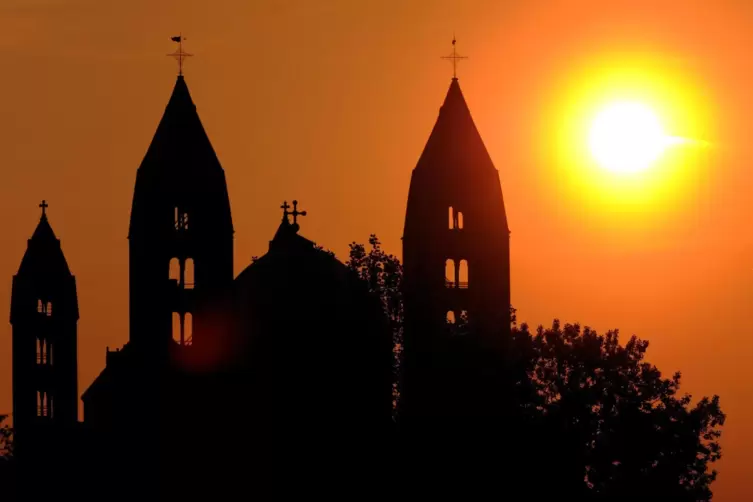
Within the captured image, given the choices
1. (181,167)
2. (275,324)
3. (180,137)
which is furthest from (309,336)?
(180,137)

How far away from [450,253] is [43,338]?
59.3 feet

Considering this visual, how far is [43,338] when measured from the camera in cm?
10975

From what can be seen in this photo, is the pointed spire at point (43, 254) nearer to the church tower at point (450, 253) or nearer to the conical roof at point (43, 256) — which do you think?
the conical roof at point (43, 256)

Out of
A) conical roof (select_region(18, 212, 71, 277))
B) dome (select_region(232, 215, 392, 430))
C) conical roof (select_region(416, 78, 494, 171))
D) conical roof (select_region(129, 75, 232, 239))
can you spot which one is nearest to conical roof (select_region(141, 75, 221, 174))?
conical roof (select_region(129, 75, 232, 239))

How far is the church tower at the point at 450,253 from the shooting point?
97.6 meters

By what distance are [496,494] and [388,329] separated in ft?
28.7

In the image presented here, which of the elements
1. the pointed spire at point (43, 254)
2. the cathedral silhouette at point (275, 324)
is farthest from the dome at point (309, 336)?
the pointed spire at point (43, 254)

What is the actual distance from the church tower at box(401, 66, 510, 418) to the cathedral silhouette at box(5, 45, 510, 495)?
0.14ft

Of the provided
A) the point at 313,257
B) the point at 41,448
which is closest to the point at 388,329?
the point at 313,257

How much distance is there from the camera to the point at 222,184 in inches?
3844

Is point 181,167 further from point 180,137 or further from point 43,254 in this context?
point 43,254

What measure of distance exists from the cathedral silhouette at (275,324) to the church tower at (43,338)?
8503mm

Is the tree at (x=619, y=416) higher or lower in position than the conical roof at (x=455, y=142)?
lower

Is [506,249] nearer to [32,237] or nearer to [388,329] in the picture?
[388,329]
